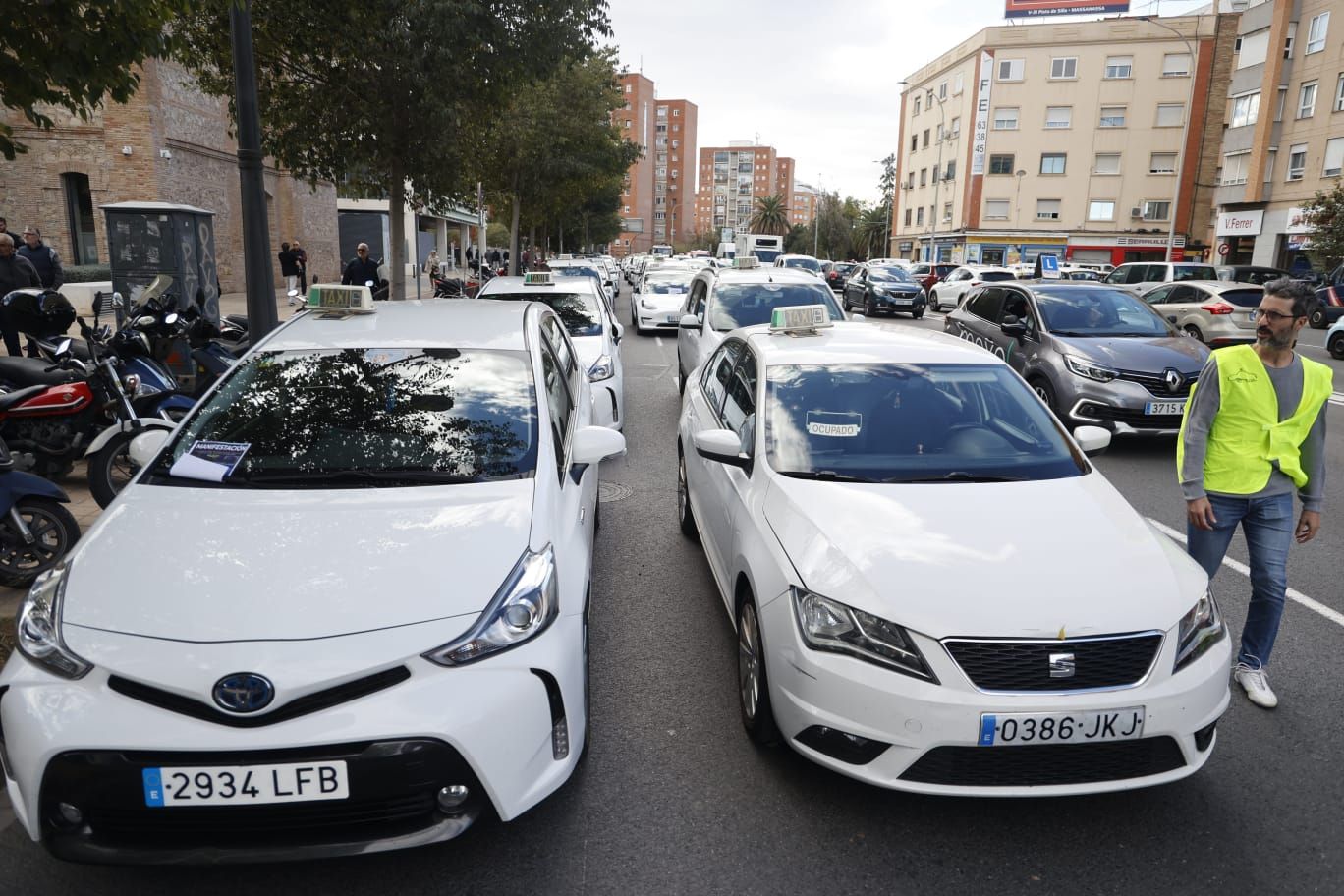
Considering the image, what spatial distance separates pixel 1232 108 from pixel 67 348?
5084cm

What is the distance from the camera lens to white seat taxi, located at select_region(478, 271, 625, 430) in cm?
818

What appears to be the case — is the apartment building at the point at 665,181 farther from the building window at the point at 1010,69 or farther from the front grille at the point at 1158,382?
the front grille at the point at 1158,382

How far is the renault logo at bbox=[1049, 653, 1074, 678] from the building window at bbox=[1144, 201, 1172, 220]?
59355mm

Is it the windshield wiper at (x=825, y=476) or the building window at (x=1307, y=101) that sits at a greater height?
the building window at (x=1307, y=101)

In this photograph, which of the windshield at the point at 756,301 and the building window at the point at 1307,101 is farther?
the building window at the point at 1307,101

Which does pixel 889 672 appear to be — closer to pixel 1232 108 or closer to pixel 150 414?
pixel 150 414

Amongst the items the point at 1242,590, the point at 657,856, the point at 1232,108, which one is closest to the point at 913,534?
the point at 657,856

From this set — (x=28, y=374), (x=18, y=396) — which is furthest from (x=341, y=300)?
(x=28, y=374)

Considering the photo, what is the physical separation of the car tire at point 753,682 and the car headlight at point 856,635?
0.33m

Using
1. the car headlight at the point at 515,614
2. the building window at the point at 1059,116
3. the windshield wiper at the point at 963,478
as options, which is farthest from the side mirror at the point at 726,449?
the building window at the point at 1059,116

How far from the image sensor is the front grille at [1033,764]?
9.13 ft

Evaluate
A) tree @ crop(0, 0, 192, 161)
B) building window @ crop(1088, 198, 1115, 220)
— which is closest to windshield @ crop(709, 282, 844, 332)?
tree @ crop(0, 0, 192, 161)

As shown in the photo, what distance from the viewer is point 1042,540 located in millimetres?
3293

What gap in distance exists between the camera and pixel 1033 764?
110 inches
